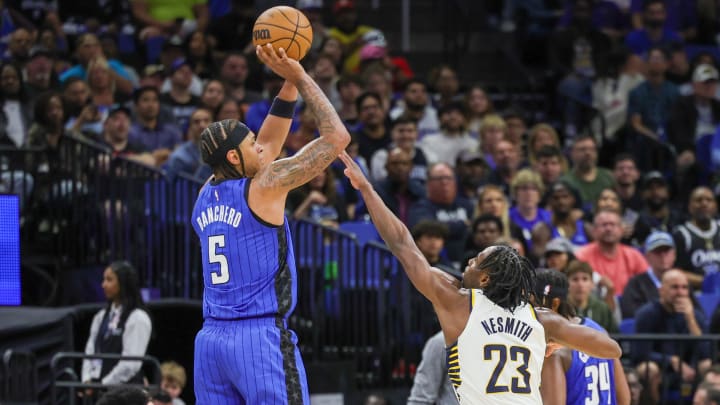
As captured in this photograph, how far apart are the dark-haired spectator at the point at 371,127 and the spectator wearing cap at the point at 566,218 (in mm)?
2047

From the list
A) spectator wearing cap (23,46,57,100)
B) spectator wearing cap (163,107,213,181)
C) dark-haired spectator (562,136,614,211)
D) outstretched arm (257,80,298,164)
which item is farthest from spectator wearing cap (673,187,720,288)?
spectator wearing cap (23,46,57,100)

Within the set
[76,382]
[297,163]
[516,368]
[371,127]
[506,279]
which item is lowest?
[76,382]

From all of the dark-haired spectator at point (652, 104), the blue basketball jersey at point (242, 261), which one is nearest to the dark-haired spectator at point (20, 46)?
the dark-haired spectator at point (652, 104)

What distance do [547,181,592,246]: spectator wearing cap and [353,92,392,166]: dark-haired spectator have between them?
2047 millimetres

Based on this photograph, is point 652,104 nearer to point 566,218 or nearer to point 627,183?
point 627,183

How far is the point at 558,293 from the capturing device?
25.8 feet

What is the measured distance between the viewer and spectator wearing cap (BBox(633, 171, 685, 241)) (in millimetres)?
13938

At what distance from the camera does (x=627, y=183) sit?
14.5m

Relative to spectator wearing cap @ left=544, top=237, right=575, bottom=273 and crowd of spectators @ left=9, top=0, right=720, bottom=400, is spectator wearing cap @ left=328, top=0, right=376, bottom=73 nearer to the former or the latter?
crowd of spectators @ left=9, top=0, right=720, bottom=400

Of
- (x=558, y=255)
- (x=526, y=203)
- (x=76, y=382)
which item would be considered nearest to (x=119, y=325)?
(x=76, y=382)

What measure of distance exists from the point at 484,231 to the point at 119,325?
3348 mm

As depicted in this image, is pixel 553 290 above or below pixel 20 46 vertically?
below

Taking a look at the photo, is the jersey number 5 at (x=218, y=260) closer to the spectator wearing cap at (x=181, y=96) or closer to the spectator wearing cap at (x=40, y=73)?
the spectator wearing cap at (x=181, y=96)

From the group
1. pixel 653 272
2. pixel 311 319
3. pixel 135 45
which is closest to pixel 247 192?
pixel 311 319
